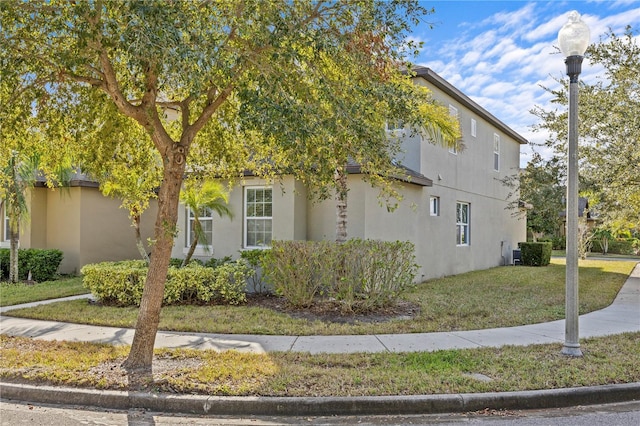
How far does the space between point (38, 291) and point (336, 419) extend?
11045 millimetres

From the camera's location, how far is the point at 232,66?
607cm

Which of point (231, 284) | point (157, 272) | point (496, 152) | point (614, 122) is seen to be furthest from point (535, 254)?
point (157, 272)

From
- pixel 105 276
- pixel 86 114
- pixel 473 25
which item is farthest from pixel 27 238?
pixel 473 25

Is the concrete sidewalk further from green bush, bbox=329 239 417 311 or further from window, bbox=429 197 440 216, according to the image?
window, bbox=429 197 440 216

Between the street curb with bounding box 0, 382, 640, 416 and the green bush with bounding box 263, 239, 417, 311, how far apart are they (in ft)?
14.9

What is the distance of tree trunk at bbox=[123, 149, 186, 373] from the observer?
19.7ft

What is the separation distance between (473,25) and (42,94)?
30.3ft

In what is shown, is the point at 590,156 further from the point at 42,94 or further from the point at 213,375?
the point at 42,94

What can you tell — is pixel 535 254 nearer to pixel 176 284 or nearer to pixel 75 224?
pixel 176 284

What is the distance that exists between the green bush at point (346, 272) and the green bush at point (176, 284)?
4.20 feet

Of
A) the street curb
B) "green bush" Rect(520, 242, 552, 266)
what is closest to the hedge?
"green bush" Rect(520, 242, 552, 266)

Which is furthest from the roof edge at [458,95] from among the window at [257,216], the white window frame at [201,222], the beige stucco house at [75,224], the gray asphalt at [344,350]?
the beige stucco house at [75,224]

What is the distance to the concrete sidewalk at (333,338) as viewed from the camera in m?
7.21

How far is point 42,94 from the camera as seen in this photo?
23.5 ft
